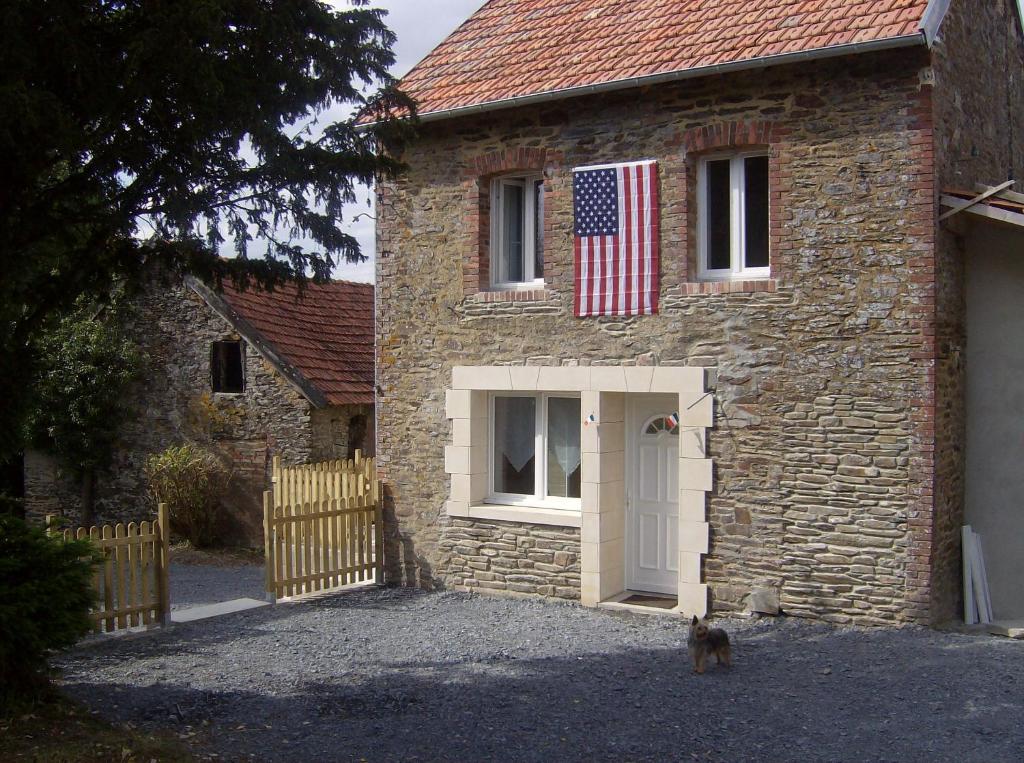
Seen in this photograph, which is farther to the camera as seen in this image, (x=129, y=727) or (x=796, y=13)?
(x=796, y=13)

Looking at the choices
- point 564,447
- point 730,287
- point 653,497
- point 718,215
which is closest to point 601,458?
point 564,447

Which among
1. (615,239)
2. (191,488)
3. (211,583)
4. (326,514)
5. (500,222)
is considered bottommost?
(211,583)

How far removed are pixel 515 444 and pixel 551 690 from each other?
A: 4.43 meters

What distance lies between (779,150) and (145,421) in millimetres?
12060

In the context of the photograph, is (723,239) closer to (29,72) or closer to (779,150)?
(779,150)

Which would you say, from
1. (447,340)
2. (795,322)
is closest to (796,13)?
(795,322)

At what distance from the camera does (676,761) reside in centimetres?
622

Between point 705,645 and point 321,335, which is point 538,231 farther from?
point 321,335

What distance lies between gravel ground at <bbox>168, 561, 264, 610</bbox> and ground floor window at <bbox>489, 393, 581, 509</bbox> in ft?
11.7

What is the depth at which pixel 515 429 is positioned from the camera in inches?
464

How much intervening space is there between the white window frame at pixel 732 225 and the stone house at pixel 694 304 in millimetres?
24

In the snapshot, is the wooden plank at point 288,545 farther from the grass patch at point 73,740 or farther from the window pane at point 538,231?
the grass patch at point 73,740

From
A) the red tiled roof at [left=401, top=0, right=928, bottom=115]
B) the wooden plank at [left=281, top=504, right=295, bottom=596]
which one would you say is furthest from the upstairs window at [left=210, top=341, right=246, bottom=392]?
the red tiled roof at [left=401, top=0, right=928, bottom=115]

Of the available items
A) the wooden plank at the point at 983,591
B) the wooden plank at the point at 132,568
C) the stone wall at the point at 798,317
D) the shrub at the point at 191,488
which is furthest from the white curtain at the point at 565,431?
the shrub at the point at 191,488
